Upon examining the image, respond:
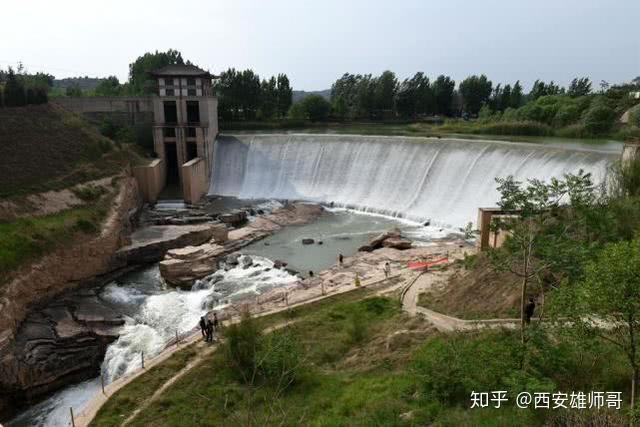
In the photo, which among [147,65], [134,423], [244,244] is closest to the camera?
[134,423]

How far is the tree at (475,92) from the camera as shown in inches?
2244

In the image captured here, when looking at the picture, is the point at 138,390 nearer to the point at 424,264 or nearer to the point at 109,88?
the point at 424,264

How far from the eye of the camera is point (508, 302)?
11766 mm

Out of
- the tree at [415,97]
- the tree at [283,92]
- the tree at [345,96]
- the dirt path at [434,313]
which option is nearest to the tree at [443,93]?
the tree at [415,97]

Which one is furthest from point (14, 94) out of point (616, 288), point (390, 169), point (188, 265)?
point (616, 288)

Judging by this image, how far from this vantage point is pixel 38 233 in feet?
60.5

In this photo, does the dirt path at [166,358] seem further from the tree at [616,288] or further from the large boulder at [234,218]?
the large boulder at [234,218]

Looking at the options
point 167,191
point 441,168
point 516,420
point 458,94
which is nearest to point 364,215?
point 441,168

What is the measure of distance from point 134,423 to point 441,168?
21.4m

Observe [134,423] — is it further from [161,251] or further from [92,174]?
[92,174]

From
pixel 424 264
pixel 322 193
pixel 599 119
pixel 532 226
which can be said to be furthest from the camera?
pixel 599 119

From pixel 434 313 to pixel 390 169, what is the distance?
17.7 metres

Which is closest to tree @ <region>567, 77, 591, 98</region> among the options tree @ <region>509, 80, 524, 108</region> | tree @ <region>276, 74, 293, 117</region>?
tree @ <region>509, 80, 524, 108</region>

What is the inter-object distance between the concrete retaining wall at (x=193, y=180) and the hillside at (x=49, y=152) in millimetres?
3594
